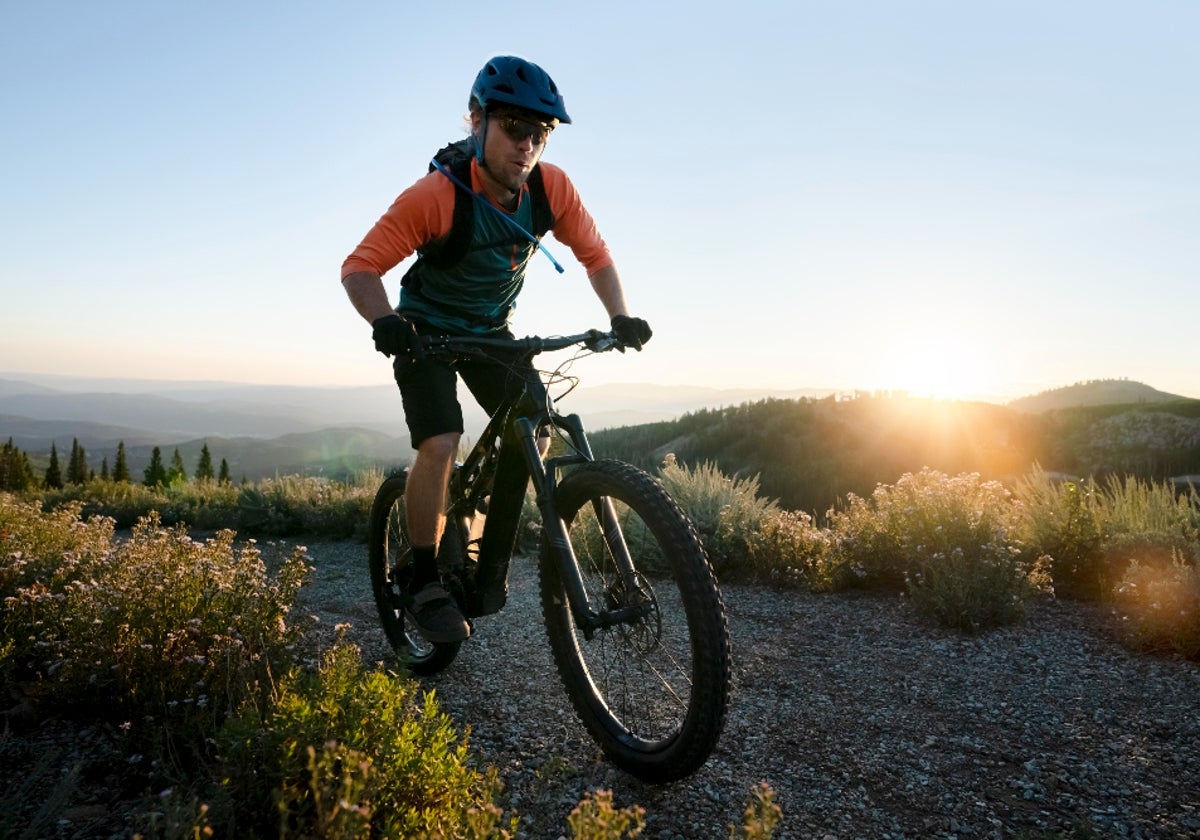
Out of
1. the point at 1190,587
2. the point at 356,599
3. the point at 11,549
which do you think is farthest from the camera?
the point at 356,599

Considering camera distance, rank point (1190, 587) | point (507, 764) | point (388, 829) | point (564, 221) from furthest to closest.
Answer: point (1190, 587)
point (564, 221)
point (507, 764)
point (388, 829)

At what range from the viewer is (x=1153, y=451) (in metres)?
18.9

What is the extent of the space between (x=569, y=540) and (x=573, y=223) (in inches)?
66.9

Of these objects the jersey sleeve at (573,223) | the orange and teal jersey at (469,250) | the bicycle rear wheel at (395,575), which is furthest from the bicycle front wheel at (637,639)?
the jersey sleeve at (573,223)

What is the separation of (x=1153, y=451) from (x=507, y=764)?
2120cm

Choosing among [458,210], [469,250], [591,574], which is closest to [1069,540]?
[591,574]

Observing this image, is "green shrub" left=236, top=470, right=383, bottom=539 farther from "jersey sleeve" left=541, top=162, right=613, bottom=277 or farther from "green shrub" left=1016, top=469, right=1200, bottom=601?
"green shrub" left=1016, top=469, right=1200, bottom=601

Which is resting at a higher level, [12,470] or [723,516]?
[723,516]

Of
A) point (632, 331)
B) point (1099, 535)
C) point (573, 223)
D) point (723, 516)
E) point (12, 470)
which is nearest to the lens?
point (632, 331)

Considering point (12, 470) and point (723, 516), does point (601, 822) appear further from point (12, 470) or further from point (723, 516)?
point (12, 470)

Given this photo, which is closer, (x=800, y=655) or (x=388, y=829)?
(x=388, y=829)

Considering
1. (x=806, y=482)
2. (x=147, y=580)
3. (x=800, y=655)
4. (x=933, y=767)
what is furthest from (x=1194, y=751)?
(x=806, y=482)

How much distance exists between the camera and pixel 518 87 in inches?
127

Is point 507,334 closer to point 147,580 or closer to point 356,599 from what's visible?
point 147,580
